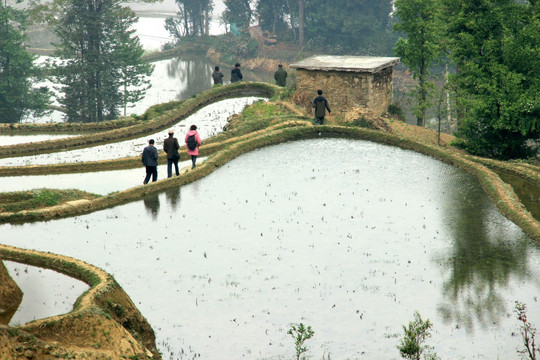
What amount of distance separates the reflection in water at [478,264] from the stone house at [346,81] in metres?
14.7

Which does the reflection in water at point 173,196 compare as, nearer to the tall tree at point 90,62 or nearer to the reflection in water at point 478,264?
the reflection in water at point 478,264

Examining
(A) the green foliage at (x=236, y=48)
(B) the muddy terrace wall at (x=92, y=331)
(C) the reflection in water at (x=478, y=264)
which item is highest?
(A) the green foliage at (x=236, y=48)

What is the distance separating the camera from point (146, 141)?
120ft

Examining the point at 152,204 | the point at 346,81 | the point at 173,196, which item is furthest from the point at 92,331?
the point at 346,81

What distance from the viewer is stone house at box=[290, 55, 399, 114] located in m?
38.4

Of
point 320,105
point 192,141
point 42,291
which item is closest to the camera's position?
point 42,291

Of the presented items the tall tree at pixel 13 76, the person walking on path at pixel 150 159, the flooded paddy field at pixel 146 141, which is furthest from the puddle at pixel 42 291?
the tall tree at pixel 13 76

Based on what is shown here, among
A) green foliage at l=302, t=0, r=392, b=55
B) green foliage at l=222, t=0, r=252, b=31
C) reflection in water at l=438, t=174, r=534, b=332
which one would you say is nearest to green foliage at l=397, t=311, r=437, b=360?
reflection in water at l=438, t=174, r=534, b=332

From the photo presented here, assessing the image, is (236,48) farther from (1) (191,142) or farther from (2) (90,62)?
(1) (191,142)

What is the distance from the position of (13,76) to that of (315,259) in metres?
55.4

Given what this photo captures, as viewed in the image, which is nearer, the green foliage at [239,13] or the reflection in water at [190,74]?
the reflection in water at [190,74]

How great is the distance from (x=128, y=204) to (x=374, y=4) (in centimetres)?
7908

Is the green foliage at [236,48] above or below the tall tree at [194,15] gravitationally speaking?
below

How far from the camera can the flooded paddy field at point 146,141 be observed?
107 ft
